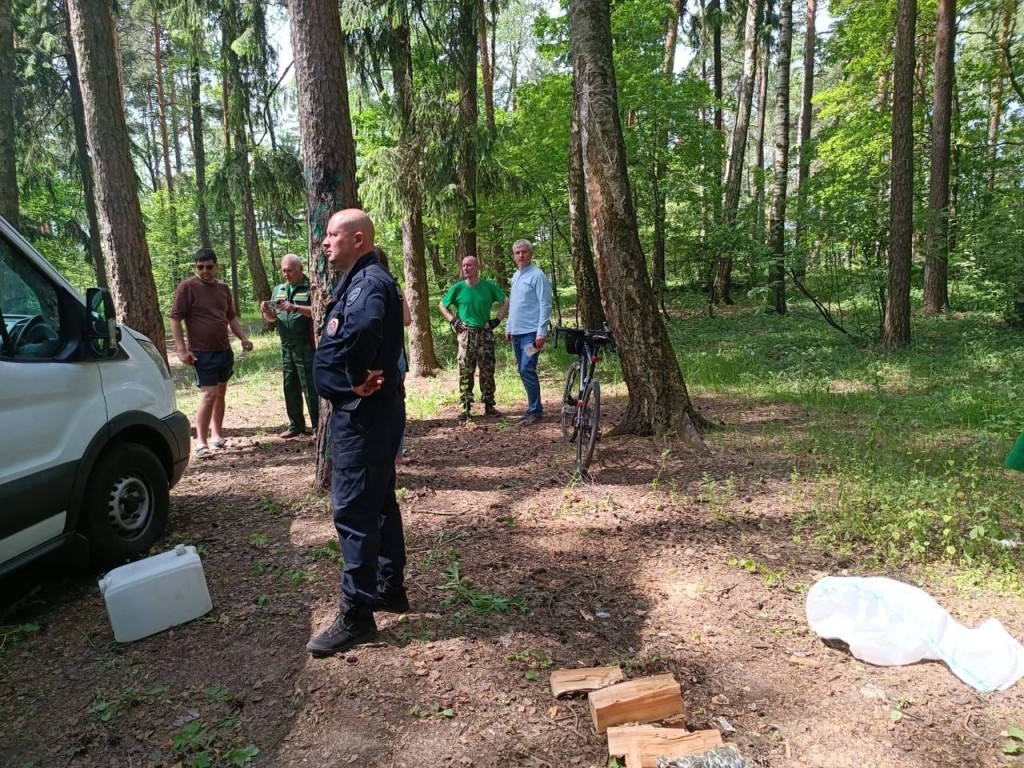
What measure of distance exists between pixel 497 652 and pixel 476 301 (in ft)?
16.2

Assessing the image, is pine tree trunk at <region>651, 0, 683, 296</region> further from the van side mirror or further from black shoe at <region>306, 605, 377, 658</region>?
black shoe at <region>306, 605, 377, 658</region>

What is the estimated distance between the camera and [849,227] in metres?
11.0

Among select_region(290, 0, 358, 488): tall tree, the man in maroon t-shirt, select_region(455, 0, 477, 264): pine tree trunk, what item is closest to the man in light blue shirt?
select_region(290, 0, 358, 488): tall tree

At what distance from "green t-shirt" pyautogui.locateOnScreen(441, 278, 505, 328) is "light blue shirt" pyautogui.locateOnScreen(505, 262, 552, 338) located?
0.28m

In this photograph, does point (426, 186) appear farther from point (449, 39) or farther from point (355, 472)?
point (355, 472)

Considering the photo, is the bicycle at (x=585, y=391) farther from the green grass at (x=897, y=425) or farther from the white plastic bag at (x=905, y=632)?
the white plastic bag at (x=905, y=632)

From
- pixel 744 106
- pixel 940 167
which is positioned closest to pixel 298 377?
pixel 940 167

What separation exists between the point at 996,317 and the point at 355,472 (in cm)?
1429

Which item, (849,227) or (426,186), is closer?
(426,186)

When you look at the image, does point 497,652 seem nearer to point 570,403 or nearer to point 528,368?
point 570,403

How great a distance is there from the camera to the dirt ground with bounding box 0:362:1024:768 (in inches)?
96.0

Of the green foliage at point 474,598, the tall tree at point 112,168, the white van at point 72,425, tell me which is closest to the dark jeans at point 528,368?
the green foliage at point 474,598

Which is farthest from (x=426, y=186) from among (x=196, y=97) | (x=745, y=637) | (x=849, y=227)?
(x=196, y=97)

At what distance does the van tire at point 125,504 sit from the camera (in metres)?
3.74
